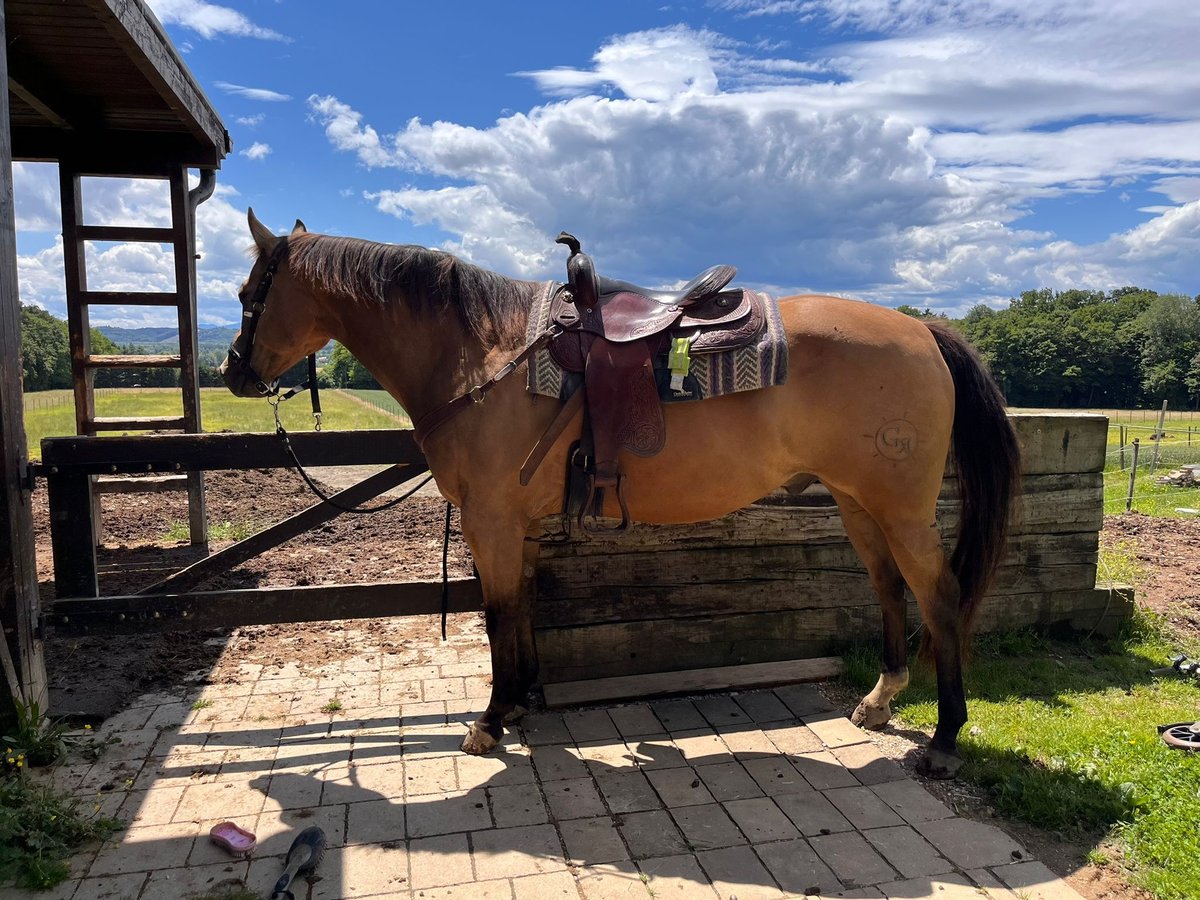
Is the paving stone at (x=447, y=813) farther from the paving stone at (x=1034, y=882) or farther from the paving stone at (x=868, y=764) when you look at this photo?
the paving stone at (x=1034, y=882)

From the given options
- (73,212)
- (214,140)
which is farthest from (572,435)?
(73,212)

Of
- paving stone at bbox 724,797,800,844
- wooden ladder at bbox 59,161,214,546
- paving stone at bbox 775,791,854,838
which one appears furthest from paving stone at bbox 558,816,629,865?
wooden ladder at bbox 59,161,214,546

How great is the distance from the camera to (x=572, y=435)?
122 inches

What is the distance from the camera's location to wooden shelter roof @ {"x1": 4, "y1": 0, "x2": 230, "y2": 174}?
3.95m

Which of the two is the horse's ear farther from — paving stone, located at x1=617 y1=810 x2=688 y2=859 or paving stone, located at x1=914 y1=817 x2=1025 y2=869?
paving stone, located at x1=914 y1=817 x2=1025 y2=869

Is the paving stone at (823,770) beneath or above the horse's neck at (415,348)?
beneath

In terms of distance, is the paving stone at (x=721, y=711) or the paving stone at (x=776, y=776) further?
the paving stone at (x=721, y=711)

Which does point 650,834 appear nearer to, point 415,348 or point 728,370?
point 728,370

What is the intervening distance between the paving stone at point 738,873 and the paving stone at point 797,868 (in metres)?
0.04

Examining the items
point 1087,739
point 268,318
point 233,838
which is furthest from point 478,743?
point 1087,739

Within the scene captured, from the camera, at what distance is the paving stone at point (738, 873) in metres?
2.37

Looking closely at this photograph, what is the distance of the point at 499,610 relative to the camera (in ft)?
10.7

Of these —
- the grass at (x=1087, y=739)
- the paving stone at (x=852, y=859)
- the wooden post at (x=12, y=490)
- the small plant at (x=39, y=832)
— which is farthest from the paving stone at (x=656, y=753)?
the wooden post at (x=12, y=490)

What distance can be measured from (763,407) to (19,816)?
3.14 m
